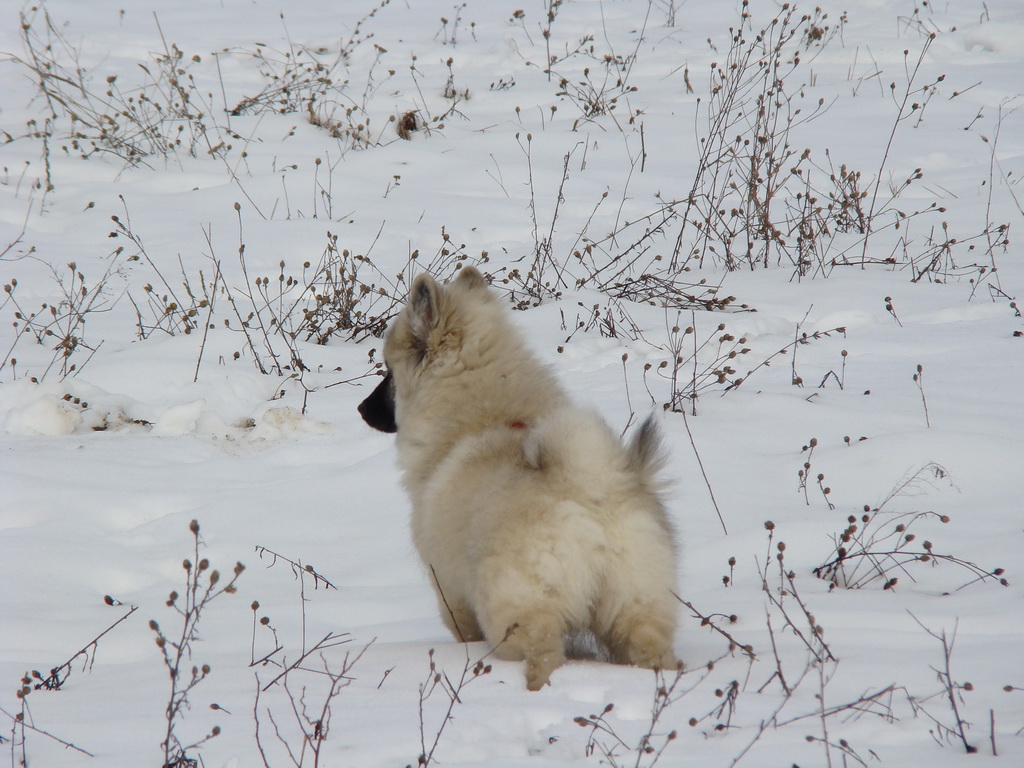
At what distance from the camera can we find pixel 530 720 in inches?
86.3

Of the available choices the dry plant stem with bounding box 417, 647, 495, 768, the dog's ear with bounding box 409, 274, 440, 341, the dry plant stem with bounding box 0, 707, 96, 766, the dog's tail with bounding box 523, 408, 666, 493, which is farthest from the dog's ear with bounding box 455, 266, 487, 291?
the dry plant stem with bounding box 0, 707, 96, 766

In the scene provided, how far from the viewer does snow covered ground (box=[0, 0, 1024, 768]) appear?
229 centimetres

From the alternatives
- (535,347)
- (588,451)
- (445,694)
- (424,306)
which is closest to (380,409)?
(424,306)

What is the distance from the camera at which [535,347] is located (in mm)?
5328

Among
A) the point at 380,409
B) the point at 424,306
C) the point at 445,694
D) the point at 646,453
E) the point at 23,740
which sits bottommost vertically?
the point at 445,694

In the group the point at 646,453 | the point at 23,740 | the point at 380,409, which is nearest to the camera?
the point at 23,740

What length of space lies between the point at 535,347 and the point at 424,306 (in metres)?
2.22

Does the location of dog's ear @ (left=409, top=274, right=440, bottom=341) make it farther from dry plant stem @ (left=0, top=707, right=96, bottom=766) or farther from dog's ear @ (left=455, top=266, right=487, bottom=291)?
dry plant stem @ (left=0, top=707, right=96, bottom=766)

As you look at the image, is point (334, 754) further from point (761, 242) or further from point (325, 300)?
point (761, 242)

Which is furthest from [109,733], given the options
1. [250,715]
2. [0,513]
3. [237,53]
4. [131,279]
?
[237,53]

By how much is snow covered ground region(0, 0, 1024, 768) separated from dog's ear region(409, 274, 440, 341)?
958 mm

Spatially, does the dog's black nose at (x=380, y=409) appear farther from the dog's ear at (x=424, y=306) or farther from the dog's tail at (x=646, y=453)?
the dog's tail at (x=646, y=453)

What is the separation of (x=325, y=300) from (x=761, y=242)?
12.2ft

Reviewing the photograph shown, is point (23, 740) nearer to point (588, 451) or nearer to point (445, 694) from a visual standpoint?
point (445, 694)
